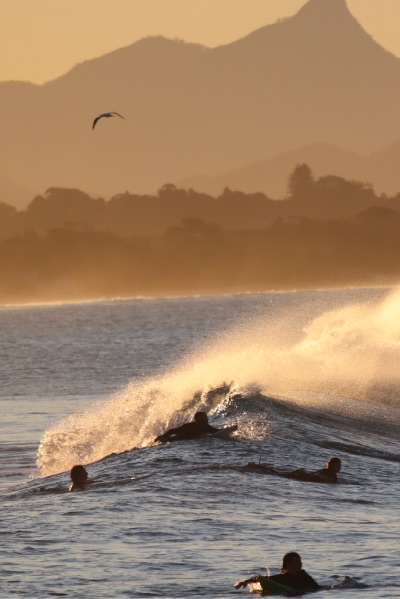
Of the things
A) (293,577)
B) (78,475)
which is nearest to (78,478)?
(78,475)

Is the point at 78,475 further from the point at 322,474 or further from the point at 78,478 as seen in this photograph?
the point at 322,474

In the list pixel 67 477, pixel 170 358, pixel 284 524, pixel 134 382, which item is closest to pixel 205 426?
pixel 67 477

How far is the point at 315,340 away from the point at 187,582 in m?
47.0

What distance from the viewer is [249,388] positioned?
42406mm

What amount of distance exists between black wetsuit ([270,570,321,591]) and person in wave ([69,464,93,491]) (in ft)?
28.3

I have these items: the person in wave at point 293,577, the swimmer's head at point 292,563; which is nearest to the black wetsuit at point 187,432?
the person in wave at point 293,577

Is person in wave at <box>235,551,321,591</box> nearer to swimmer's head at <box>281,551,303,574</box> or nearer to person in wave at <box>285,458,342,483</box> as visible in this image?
swimmer's head at <box>281,551,303,574</box>

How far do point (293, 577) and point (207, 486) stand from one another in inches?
307

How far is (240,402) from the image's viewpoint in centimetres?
3838

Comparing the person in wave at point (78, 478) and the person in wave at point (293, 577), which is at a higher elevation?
the person in wave at point (78, 478)

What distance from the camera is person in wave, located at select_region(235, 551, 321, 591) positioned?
19469 millimetres

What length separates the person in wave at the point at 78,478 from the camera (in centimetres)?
2773

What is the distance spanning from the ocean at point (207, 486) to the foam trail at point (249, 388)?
3.7 inches

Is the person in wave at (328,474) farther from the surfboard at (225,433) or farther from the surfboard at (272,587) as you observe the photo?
the surfboard at (272,587)
